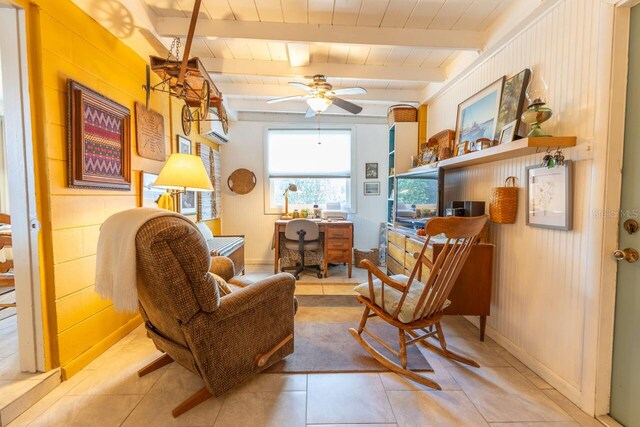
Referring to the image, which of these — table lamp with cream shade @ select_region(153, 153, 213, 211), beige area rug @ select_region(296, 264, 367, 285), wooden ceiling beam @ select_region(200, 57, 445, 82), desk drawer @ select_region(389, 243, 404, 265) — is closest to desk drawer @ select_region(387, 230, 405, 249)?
desk drawer @ select_region(389, 243, 404, 265)

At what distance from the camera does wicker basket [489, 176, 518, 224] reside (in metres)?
1.96

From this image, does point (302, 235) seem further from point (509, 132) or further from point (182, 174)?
point (509, 132)

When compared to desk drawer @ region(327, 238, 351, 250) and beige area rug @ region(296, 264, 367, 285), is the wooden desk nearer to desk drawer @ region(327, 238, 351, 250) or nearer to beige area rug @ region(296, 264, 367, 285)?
desk drawer @ region(327, 238, 351, 250)

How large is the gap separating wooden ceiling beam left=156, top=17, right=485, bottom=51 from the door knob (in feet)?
6.09

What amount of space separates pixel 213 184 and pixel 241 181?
1.71 ft

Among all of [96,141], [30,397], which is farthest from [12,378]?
[96,141]

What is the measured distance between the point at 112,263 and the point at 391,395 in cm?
159

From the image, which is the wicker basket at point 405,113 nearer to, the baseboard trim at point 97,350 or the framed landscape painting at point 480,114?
the framed landscape painting at point 480,114

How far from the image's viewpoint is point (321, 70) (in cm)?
284

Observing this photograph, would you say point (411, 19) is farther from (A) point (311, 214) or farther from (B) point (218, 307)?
(A) point (311, 214)

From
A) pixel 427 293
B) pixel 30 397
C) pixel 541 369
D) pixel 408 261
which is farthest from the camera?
pixel 408 261

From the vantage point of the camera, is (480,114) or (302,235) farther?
(302,235)

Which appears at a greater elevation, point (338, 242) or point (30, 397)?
point (338, 242)

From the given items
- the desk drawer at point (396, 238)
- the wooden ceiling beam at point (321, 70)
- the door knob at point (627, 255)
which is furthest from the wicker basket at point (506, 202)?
the wooden ceiling beam at point (321, 70)
